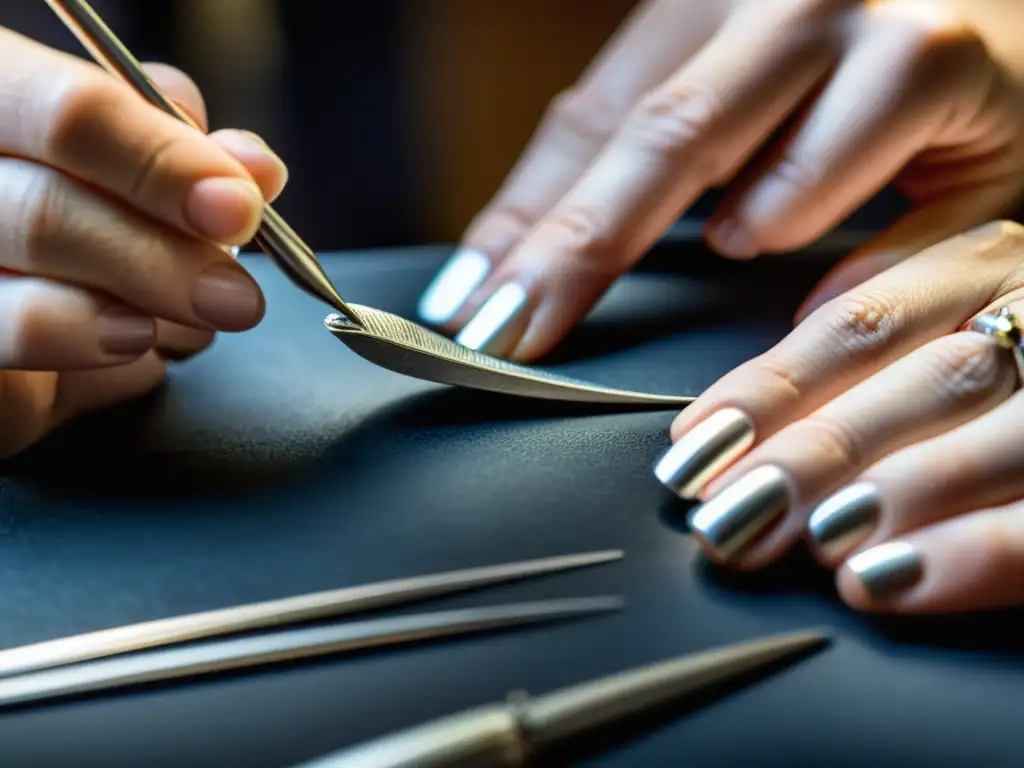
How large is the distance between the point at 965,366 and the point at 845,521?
12 centimetres

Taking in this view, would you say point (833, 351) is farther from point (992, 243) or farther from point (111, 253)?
point (111, 253)

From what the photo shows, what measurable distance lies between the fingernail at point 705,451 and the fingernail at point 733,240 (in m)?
0.24

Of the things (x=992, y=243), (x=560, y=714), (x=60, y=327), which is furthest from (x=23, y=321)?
(x=992, y=243)

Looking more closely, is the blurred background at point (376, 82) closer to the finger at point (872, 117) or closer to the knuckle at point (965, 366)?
the finger at point (872, 117)

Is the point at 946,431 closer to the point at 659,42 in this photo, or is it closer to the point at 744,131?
the point at 744,131

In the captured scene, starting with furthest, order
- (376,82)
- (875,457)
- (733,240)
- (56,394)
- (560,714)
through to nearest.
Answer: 1. (376,82)
2. (733,240)
3. (56,394)
4. (875,457)
5. (560,714)

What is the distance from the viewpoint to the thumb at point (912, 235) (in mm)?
567

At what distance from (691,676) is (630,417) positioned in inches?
7.9

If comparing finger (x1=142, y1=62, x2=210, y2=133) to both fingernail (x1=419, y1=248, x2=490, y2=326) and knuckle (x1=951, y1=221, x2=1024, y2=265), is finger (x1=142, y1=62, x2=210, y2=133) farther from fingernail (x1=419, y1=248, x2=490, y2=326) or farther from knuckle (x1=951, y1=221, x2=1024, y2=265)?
knuckle (x1=951, y1=221, x2=1024, y2=265)

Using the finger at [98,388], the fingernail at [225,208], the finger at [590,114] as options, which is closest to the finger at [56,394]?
the finger at [98,388]

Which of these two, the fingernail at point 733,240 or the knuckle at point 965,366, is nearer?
the knuckle at point 965,366

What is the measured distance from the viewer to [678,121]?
61 cm

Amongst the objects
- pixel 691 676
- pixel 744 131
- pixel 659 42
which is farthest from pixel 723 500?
pixel 659 42

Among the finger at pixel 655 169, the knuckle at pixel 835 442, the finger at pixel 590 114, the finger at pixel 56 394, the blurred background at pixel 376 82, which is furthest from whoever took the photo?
the blurred background at pixel 376 82
